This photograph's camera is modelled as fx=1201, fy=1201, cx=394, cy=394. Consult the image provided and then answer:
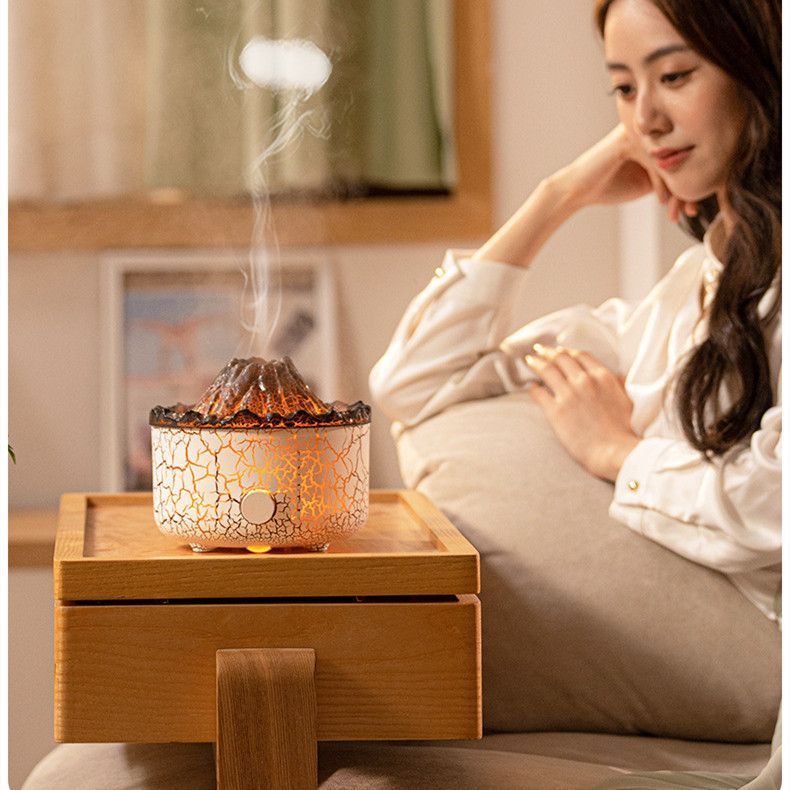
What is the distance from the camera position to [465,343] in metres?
1.40

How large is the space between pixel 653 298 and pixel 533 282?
64 centimetres

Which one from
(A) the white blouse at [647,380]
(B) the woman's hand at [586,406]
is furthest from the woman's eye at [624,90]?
(B) the woman's hand at [586,406]

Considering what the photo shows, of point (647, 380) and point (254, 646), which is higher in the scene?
point (647, 380)

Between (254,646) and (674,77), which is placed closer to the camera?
(254,646)

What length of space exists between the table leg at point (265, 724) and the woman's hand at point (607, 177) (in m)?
0.80

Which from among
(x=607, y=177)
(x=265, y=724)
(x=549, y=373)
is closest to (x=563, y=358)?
(x=549, y=373)

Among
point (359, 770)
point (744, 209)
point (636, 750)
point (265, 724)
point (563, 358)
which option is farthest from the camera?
point (563, 358)

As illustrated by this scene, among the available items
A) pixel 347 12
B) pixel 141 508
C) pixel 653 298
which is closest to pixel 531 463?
pixel 653 298

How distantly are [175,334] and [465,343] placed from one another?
75 cm

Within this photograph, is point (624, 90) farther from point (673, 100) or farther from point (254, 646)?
point (254, 646)

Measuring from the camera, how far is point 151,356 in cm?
201

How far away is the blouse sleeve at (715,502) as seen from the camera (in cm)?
111

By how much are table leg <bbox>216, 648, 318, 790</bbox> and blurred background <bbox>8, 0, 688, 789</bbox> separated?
1171mm

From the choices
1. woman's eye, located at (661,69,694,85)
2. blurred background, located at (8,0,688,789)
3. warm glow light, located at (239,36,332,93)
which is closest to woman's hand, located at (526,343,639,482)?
woman's eye, located at (661,69,694,85)
